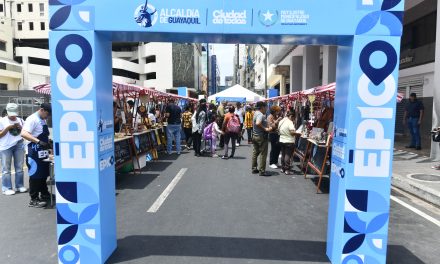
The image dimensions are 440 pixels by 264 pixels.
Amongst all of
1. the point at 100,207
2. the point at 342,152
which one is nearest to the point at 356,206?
the point at 342,152

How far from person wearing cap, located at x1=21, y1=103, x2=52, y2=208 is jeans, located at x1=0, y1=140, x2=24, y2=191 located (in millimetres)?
1148

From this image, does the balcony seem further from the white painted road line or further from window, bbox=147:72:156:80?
the white painted road line

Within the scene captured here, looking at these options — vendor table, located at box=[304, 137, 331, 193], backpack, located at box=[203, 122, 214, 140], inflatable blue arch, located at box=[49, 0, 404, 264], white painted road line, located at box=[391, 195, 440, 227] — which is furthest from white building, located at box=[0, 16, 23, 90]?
white painted road line, located at box=[391, 195, 440, 227]

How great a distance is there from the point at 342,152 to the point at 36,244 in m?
4.09

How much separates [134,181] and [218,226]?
3.85 metres

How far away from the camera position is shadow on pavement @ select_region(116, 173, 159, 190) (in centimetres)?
805

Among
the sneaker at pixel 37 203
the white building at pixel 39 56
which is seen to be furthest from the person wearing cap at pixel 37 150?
the white building at pixel 39 56

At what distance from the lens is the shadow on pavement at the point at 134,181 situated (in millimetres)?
8055

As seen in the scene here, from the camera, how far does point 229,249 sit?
15.0ft

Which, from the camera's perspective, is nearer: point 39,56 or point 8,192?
point 8,192

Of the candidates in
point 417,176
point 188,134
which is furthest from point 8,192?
point 417,176

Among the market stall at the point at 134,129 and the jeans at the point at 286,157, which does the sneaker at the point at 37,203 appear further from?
the jeans at the point at 286,157

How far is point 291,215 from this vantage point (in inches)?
237

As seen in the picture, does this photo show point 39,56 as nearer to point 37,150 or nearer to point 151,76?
point 151,76
